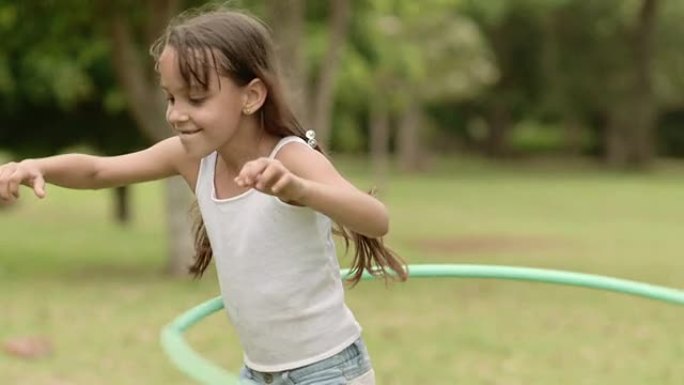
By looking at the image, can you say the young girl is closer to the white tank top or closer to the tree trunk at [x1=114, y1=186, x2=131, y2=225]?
the white tank top

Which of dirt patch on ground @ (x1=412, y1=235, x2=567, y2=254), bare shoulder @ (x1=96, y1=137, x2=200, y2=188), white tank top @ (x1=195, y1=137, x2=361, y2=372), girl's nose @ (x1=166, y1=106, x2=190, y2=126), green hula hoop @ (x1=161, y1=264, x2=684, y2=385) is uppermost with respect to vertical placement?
girl's nose @ (x1=166, y1=106, x2=190, y2=126)

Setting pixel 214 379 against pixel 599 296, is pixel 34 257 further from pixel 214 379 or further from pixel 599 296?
pixel 214 379

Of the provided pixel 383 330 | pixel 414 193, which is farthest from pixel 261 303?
pixel 414 193

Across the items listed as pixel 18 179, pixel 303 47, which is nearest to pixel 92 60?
pixel 303 47

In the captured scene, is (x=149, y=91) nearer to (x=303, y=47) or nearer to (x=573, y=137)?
(x=303, y=47)

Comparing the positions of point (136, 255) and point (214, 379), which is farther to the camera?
point (136, 255)

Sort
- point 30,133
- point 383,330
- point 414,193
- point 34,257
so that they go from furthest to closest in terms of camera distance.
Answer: point 414,193
point 30,133
point 34,257
point 383,330

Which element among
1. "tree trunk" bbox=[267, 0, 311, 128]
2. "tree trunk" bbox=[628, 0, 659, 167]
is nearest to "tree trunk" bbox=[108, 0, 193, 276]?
"tree trunk" bbox=[267, 0, 311, 128]

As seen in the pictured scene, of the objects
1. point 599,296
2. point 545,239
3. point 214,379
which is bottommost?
point 545,239

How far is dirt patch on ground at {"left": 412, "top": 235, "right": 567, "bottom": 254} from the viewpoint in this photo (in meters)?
19.0

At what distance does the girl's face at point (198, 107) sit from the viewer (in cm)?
343

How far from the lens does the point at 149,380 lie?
8.22 m

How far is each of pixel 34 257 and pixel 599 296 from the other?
824 cm

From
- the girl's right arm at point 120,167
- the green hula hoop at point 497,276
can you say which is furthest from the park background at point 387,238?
the girl's right arm at point 120,167
